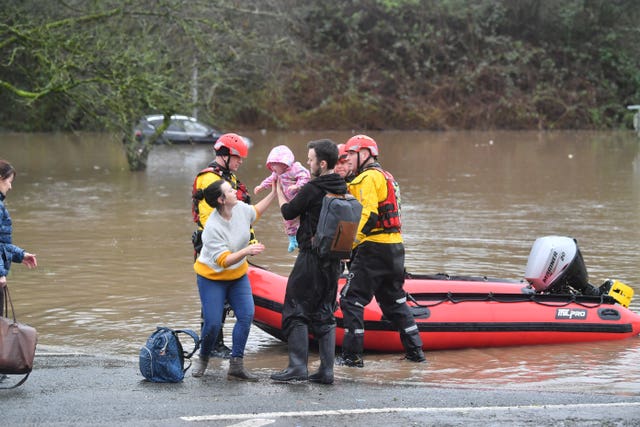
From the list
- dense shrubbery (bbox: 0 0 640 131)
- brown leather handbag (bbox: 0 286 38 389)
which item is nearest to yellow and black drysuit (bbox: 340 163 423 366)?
brown leather handbag (bbox: 0 286 38 389)

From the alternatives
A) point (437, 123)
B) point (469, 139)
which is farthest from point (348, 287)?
point (437, 123)

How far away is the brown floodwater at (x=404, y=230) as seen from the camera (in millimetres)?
8359

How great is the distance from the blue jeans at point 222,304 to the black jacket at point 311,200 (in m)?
0.52

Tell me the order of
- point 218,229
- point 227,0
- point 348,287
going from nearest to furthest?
point 218,229, point 348,287, point 227,0

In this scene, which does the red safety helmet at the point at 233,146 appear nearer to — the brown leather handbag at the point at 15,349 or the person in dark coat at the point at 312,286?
the person in dark coat at the point at 312,286

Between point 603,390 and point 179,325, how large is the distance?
12.8ft

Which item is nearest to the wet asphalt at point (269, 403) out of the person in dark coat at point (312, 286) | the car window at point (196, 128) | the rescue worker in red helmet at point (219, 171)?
the person in dark coat at point (312, 286)

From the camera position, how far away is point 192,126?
3684 centimetres

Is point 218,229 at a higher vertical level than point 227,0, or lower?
lower

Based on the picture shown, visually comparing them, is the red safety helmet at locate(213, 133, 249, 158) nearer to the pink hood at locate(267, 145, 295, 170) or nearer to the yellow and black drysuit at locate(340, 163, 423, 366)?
the pink hood at locate(267, 145, 295, 170)

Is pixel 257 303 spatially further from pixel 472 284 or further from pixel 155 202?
pixel 155 202

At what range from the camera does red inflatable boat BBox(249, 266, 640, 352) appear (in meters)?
8.47

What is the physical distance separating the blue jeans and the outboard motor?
3174mm

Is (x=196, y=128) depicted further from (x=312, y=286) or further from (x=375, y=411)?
(x=375, y=411)
